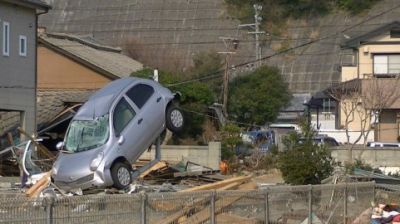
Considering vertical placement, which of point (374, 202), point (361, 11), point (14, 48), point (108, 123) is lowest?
point (374, 202)

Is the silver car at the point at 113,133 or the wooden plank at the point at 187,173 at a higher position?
the silver car at the point at 113,133

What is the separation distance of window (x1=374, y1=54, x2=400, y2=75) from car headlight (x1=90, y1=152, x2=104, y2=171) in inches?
1392

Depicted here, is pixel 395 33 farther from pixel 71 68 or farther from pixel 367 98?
pixel 71 68

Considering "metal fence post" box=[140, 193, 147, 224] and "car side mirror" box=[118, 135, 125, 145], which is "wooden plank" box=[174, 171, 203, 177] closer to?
"car side mirror" box=[118, 135, 125, 145]

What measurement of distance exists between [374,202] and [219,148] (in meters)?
18.3

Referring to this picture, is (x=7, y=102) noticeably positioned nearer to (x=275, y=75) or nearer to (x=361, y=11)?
(x=275, y=75)

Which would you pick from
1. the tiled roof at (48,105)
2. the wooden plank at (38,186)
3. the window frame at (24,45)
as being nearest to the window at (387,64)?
the tiled roof at (48,105)

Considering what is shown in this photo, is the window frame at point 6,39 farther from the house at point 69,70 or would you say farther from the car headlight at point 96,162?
the car headlight at point 96,162

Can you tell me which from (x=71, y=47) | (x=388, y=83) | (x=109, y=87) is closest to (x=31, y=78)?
(x=71, y=47)

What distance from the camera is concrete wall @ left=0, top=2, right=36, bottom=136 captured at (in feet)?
120

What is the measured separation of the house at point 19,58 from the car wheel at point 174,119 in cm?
1543

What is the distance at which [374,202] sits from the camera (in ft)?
63.0

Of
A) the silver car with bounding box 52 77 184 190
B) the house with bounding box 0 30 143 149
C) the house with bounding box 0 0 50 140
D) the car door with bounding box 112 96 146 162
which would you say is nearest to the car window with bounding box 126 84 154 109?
the silver car with bounding box 52 77 184 190

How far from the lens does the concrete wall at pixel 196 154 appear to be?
122 feet
